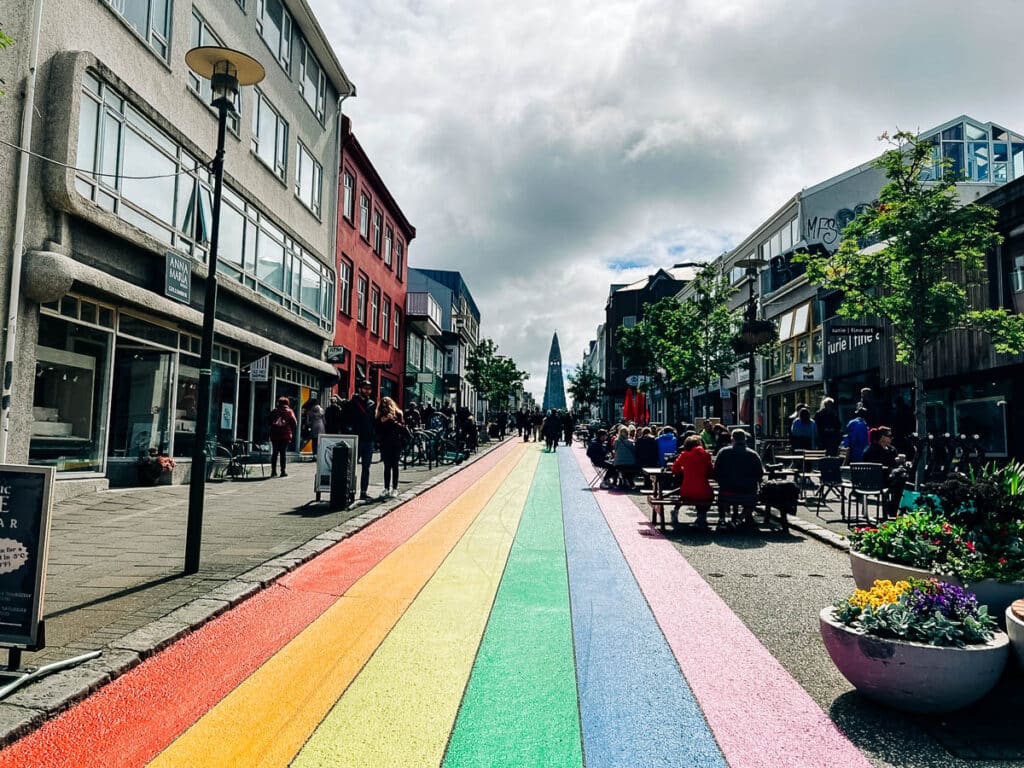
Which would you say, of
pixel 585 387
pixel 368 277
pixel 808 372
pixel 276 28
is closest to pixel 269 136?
pixel 276 28

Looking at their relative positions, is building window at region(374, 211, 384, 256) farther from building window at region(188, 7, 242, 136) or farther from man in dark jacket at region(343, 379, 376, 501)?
man in dark jacket at region(343, 379, 376, 501)

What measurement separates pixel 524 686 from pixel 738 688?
3.96 ft

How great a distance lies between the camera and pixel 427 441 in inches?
824

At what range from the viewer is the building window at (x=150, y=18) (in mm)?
12398

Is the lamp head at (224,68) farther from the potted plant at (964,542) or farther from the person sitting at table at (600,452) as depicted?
the person sitting at table at (600,452)

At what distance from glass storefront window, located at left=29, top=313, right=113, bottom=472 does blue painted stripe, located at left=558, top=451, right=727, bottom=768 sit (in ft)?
26.9

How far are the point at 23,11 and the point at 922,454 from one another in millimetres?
14821

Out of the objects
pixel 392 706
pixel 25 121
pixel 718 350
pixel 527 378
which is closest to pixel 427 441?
pixel 25 121

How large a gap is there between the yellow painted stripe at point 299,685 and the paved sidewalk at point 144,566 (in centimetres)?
75

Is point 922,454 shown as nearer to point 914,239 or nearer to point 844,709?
point 914,239

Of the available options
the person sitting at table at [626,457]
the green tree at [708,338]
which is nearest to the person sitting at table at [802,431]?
the person sitting at table at [626,457]

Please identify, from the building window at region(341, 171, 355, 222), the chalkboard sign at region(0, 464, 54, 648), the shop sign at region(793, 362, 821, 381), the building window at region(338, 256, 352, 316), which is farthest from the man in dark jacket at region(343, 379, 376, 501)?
the shop sign at region(793, 362, 821, 381)

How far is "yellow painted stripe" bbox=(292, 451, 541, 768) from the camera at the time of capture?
3270 millimetres

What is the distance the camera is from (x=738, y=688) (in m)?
4.09
